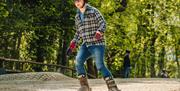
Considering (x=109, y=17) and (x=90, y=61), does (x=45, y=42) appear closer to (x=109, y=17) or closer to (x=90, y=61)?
(x=90, y=61)

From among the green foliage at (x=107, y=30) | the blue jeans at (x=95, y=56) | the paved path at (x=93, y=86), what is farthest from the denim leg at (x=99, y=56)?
the green foliage at (x=107, y=30)

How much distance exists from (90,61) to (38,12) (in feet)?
15.6

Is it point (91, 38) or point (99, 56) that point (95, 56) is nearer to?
point (99, 56)

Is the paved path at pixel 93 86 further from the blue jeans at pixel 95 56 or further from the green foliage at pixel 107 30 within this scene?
the green foliage at pixel 107 30

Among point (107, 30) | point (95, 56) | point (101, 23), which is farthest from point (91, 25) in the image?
point (107, 30)

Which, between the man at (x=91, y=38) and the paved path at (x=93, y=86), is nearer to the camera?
the man at (x=91, y=38)

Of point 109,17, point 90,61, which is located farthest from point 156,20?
point 90,61

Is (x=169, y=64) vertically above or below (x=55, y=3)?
below

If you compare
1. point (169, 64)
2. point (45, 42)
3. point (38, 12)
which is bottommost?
point (169, 64)

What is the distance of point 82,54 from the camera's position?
802cm

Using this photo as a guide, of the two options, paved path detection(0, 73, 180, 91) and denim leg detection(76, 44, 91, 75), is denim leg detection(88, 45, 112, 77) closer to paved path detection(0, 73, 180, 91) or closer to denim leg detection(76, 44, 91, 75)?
denim leg detection(76, 44, 91, 75)

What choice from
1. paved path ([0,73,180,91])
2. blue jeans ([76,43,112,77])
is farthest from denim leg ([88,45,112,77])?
paved path ([0,73,180,91])

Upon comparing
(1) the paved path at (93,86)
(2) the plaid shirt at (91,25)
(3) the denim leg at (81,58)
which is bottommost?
(1) the paved path at (93,86)

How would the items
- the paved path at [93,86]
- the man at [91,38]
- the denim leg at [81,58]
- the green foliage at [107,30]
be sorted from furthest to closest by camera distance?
the green foliage at [107,30] < the paved path at [93,86] < the denim leg at [81,58] < the man at [91,38]
